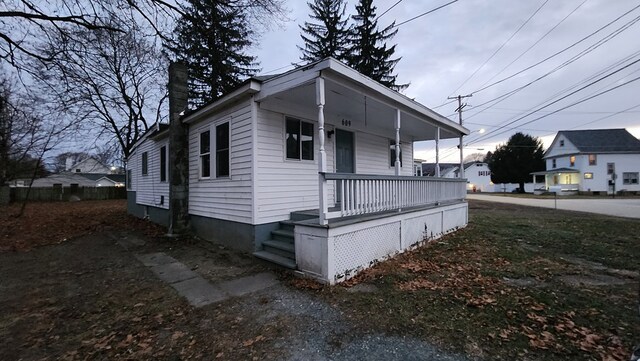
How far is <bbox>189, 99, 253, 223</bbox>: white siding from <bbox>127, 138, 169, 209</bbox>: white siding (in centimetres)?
257

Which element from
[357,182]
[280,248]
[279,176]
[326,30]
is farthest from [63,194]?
[357,182]

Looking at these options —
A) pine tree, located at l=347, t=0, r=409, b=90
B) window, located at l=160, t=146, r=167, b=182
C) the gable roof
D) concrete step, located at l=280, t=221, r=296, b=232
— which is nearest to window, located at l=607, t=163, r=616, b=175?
the gable roof

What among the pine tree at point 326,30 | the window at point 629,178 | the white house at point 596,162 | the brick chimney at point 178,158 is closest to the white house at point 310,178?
the brick chimney at point 178,158

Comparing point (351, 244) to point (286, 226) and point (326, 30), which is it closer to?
point (286, 226)

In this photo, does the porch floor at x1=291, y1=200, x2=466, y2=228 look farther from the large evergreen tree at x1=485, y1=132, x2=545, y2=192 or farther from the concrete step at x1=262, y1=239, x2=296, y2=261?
the large evergreen tree at x1=485, y1=132, x2=545, y2=192

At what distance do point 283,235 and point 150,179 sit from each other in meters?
7.96

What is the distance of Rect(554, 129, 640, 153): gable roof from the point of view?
32.3 m

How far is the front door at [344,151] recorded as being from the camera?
8.12 m

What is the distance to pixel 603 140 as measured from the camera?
3378 centimetres

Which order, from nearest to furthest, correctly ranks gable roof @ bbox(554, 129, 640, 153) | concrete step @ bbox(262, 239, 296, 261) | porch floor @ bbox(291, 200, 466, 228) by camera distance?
porch floor @ bbox(291, 200, 466, 228), concrete step @ bbox(262, 239, 296, 261), gable roof @ bbox(554, 129, 640, 153)

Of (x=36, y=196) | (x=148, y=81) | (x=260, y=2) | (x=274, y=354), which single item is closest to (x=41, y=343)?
(x=274, y=354)

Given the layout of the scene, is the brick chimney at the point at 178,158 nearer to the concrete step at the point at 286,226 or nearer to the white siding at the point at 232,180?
the white siding at the point at 232,180

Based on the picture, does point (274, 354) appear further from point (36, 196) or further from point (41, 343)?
point (36, 196)

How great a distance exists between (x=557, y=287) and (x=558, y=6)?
1168 cm
